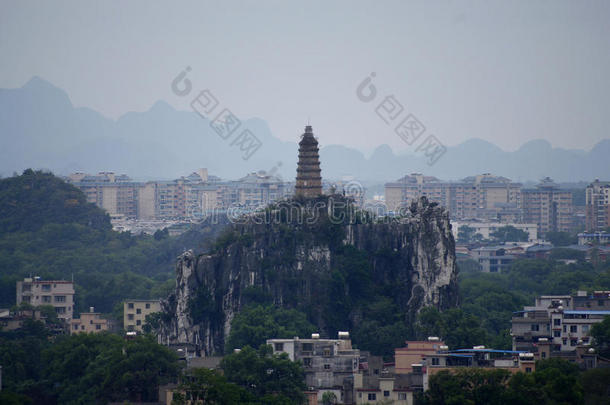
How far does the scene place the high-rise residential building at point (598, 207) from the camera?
147625 mm

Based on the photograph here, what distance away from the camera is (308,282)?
6606 cm

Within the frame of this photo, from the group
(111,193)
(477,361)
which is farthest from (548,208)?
(477,361)

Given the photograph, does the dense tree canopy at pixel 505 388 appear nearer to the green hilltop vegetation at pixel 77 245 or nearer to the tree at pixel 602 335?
the tree at pixel 602 335

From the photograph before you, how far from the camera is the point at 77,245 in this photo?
4441 inches

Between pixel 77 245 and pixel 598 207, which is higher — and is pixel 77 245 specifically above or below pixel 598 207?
below

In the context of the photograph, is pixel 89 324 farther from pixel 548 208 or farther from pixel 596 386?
pixel 548 208

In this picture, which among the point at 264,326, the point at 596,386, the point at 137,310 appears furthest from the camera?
the point at 137,310

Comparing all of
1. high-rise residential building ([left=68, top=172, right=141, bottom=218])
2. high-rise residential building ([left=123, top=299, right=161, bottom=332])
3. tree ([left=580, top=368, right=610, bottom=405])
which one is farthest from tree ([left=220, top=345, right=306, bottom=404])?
high-rise residential building ([left=68, top=172, right=141, bottom=218])

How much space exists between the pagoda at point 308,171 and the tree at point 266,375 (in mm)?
23751

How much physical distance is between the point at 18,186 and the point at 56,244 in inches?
494

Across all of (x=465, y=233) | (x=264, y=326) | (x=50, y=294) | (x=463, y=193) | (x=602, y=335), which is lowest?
(x=602, y=335)

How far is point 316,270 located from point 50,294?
53.5ft

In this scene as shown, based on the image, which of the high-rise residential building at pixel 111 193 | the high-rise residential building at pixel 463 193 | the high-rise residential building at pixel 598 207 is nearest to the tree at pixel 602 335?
the high-rise residential building at pixel 598 207

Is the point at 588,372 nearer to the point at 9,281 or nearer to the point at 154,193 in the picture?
the point at 9,281
